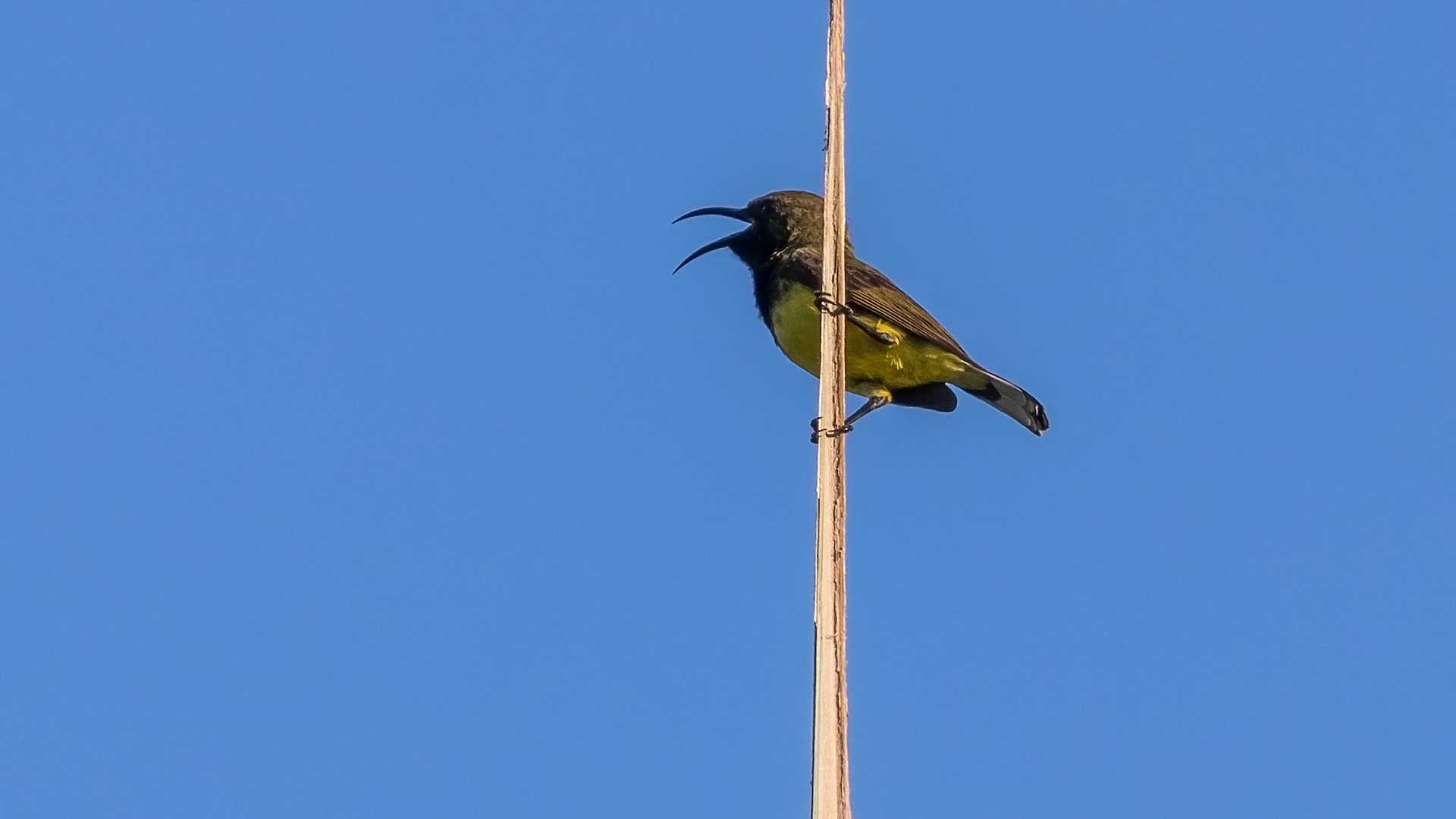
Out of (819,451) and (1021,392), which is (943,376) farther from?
(819,451)

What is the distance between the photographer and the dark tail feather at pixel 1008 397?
8.55 meters

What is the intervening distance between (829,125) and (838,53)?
18 cm

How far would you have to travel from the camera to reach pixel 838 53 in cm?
379

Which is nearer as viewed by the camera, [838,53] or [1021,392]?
[838,53]

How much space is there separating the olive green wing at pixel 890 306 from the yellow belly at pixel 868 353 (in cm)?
6

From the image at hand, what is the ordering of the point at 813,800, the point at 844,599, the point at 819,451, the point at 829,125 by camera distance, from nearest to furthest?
the point at 813,800 < the point at 844,599 < the point at 819,451 < the point at 829,125

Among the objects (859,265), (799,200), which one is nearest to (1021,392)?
(859,265)

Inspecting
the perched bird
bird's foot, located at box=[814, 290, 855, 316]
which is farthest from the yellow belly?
bird's foot, located at box=[814, 290, 855, 316]

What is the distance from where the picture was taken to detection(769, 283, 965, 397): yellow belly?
8.22 meters

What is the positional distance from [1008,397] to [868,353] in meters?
0.84

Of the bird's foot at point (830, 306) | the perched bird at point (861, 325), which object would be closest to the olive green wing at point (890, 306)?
the perched bird at point (861, 325)

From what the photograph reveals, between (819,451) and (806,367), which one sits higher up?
(806,367)

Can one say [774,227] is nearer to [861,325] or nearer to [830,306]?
[861,325]

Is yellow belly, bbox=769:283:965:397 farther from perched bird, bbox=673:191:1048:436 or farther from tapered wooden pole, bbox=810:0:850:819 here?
tapered wooden pole, bbox=810:0:850:819
